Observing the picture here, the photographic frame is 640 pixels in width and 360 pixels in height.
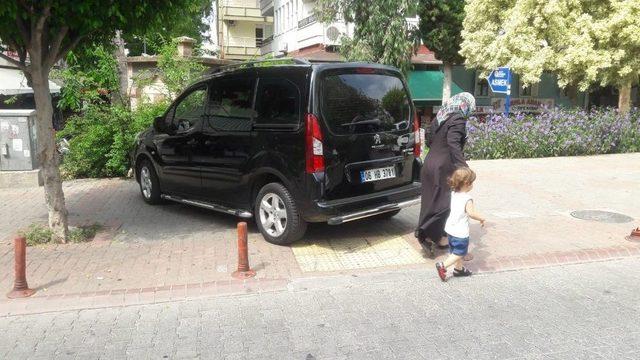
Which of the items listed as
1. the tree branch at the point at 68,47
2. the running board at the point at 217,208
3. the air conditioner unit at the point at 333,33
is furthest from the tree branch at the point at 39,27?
the air conditioner unit at the point at 333,33

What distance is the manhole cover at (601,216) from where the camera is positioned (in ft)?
24.0

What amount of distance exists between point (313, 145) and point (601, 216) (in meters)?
4.59

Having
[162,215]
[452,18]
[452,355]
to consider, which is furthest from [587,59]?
[452,355]

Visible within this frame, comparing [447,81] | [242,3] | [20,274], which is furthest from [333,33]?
[242,3]

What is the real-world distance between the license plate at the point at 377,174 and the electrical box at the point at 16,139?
692cm

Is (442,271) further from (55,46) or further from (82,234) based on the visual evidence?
(55,46)

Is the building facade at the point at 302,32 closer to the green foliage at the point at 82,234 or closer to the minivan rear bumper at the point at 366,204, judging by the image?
the minivan rear bumper at the point at 366,204

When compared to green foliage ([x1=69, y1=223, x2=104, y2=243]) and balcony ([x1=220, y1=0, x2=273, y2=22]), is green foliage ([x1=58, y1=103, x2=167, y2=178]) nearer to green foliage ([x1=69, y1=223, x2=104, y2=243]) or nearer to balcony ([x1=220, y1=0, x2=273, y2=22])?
green foliage ([x1=69, y1=223, x2=104, y2=243])

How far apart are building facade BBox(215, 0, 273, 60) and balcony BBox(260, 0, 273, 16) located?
1.00 meters

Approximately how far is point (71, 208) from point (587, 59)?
1445 cm

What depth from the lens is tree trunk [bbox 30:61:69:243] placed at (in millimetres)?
6059

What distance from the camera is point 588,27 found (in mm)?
15883

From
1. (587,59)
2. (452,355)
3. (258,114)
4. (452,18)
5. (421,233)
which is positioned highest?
(452,18)

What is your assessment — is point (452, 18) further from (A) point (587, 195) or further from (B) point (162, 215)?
(B) point (162, 215)
